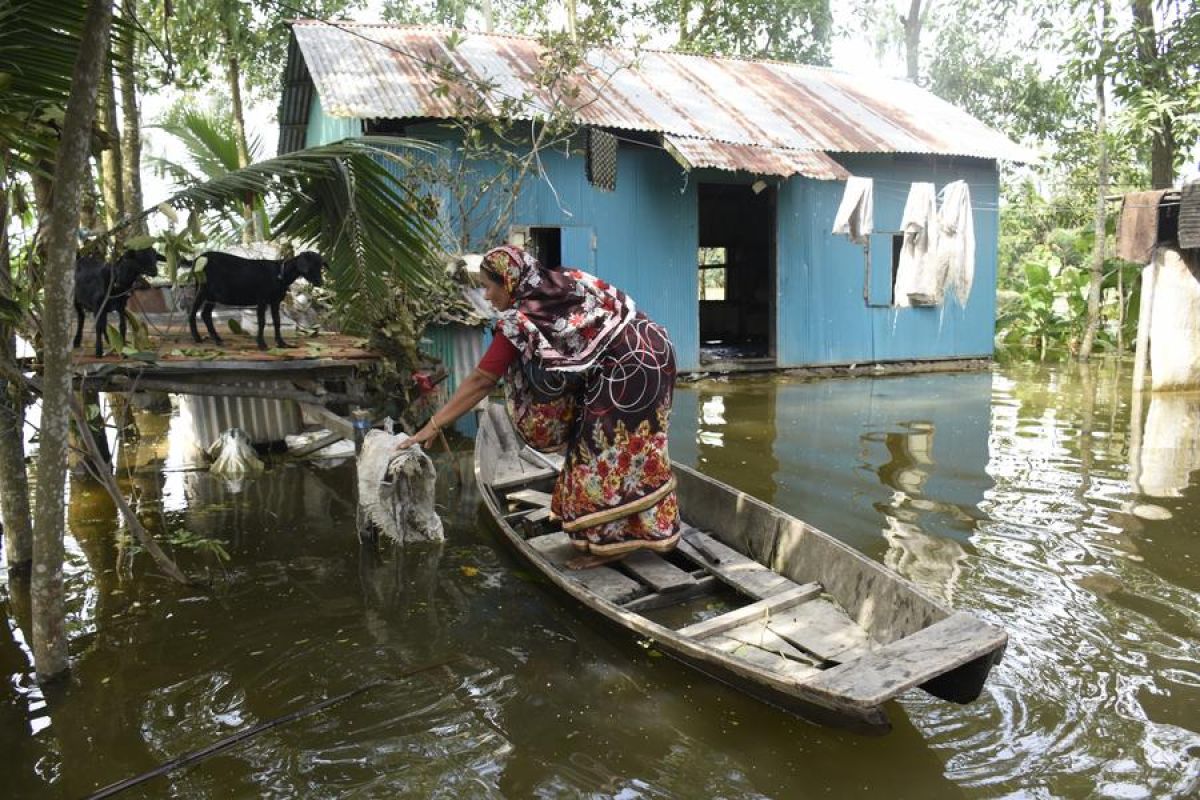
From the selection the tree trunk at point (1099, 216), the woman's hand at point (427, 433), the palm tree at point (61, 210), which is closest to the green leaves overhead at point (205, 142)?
the palm tree at point (61, 210)

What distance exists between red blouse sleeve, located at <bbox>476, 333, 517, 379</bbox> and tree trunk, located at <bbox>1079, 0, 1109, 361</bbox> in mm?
12430

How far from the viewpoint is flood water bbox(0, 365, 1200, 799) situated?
10.7ft

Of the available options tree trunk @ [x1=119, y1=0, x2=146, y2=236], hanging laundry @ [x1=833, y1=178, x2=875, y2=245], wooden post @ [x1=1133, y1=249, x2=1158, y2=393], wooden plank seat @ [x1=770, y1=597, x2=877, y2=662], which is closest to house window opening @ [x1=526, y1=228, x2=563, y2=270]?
hanging laundry @ [x1=833, y1=178, x2=875, y2=245]

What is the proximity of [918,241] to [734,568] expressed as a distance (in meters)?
9.15

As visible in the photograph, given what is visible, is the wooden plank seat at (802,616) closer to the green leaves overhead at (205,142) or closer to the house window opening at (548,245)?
the house window opening at (548,245)

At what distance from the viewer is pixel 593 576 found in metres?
4.61

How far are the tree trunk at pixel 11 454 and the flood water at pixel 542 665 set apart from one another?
26 cm

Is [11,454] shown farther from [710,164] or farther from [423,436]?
[710,164]

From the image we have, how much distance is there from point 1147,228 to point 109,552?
11409 mm

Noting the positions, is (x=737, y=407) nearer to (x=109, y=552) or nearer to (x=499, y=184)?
(x=499, y=184)

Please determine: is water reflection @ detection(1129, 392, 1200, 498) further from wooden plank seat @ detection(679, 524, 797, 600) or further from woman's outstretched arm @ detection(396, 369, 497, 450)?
woman's outstretched arm @ detection(396, 369, 497, 450)

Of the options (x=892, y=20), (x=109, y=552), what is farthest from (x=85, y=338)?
(x=892, y=20)

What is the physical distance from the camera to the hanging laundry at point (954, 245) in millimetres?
12117

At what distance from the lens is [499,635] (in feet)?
14.7
